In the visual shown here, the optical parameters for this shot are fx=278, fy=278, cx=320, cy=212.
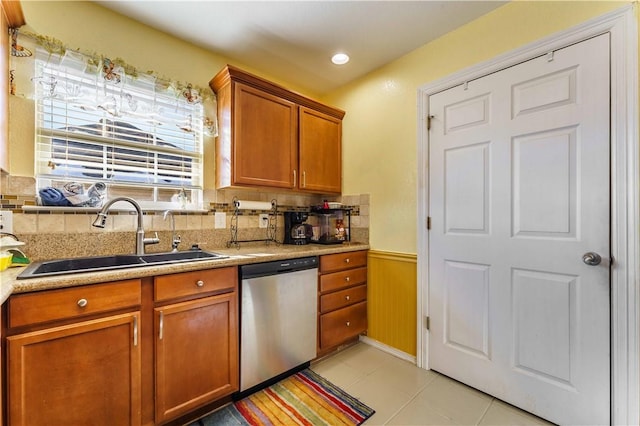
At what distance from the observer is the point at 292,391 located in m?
1.82

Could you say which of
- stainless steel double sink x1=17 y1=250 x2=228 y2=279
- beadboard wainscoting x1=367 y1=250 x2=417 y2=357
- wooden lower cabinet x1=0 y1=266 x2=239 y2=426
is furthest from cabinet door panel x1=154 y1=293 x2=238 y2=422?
beadboard wainscoting x1=367 y1=250 x2=417 y2=357

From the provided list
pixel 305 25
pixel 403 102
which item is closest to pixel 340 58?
pixel 305 25

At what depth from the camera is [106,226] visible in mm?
1726

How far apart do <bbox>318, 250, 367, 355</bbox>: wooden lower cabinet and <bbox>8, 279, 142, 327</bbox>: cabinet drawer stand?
4.08 ft

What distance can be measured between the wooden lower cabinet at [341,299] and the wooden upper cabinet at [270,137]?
73 cm

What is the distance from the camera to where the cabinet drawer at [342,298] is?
2.18m

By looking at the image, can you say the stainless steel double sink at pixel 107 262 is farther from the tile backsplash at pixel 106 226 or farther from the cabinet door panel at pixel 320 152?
the cabinet door panel at pixel 320 152

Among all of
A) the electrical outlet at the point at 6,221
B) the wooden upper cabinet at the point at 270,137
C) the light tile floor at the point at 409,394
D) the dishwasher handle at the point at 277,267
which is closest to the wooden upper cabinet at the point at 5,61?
the electrical outlet at the point at 6,221

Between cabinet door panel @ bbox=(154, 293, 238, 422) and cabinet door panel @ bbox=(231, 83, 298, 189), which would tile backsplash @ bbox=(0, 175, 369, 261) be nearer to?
cabinet door panel @ bbox=(231, 83, 298, 189)

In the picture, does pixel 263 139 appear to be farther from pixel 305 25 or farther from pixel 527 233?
pixel 527 233

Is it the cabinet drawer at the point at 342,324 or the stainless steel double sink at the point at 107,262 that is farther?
the cabinet drawer at the point at 342,324

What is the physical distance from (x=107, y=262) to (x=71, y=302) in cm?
57

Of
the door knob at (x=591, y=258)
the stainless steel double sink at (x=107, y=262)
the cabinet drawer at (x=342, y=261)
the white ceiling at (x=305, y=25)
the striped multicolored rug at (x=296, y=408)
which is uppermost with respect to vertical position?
the white ceiling at (x=305, y=25)

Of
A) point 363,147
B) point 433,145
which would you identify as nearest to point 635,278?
point 433,145
